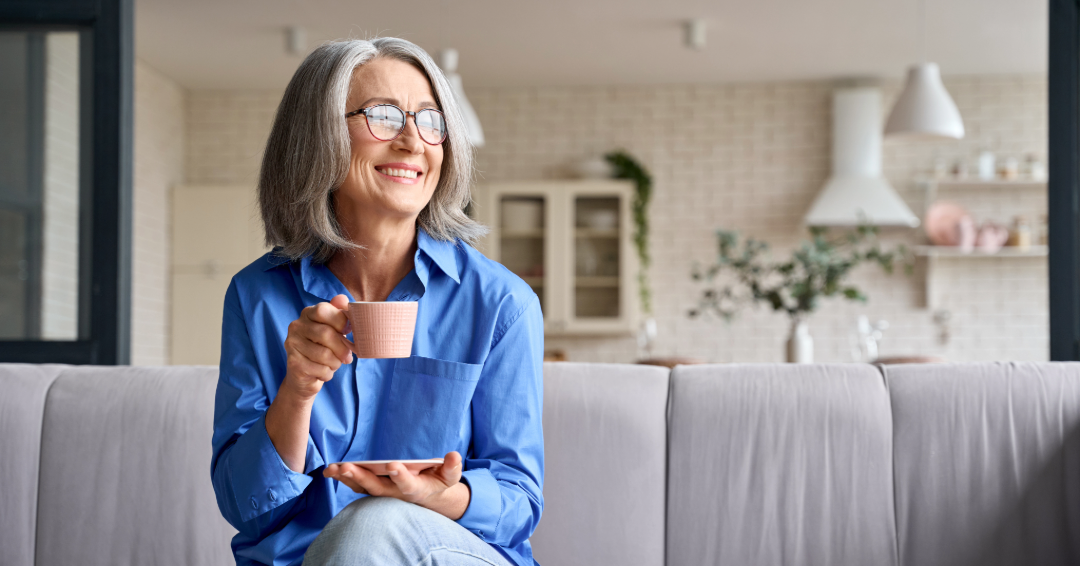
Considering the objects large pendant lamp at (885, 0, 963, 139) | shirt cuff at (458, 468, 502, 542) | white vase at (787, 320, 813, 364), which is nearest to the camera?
shirt cuff at (458, 468, 502, 542)

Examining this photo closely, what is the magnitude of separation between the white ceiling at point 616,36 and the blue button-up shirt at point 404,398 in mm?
3993

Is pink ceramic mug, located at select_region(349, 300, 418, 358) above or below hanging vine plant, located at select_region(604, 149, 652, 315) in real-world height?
below

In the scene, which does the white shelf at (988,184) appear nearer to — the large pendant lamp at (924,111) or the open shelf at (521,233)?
the large pendant lamp at (924,111)

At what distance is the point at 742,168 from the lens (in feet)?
21.5

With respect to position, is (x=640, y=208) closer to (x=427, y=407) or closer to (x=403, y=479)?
(x=427, y=407)

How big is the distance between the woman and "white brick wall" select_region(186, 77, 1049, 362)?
17.0ft

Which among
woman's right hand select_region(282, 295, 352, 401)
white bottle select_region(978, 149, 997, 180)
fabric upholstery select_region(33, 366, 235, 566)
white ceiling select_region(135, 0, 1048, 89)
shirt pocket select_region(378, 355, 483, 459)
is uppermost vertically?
white ceiling select_region(135, 0, 1048, 89)

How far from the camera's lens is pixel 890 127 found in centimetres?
447

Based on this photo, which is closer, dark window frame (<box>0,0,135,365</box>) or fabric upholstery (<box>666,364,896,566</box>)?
fabric upholstery (<box>666,364,896,566</box>)

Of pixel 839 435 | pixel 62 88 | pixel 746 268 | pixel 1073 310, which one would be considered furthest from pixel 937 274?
pixel 62 88

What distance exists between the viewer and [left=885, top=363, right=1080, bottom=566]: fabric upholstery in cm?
169

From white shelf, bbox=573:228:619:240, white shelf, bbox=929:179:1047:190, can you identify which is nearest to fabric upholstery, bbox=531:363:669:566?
white shelf, bbox=573:228:619:240

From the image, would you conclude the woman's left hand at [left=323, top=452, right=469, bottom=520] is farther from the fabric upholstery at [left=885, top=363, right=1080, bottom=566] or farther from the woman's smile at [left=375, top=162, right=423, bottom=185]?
the fabric upholstery at [left=885, top=363, right=1080, bottom=566]

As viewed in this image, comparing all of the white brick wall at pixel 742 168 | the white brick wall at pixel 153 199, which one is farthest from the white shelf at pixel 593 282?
the white brick wall at pixel 153 199
